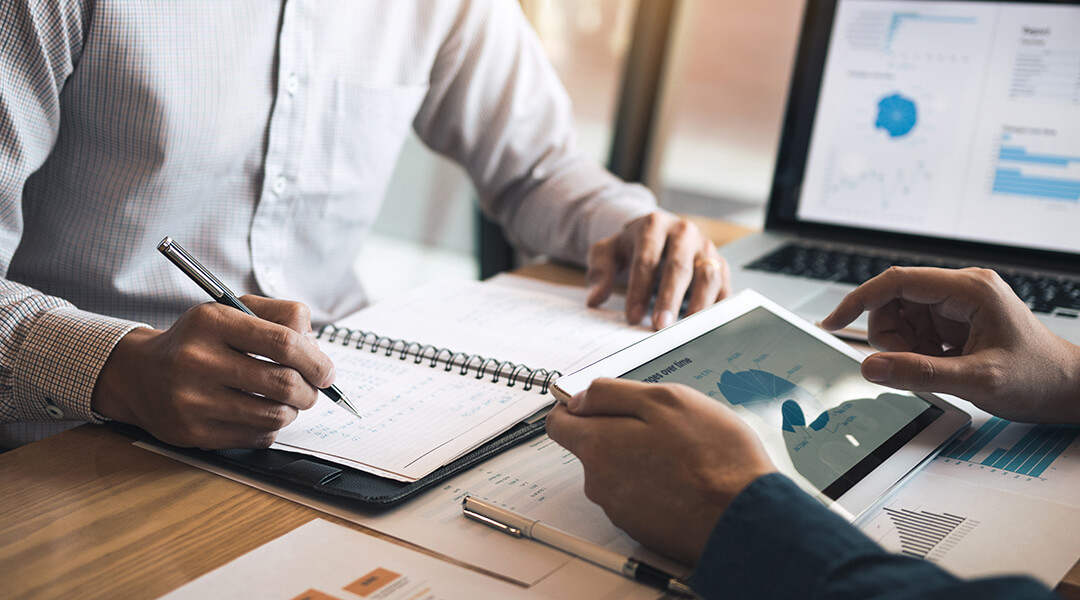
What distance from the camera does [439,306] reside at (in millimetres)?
961

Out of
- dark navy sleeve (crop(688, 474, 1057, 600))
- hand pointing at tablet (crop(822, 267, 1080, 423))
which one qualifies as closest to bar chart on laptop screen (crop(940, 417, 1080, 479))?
hand pointing at tablet (crop(822, 267, 1080, 423))

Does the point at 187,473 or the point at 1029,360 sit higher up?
the point at 1029,360

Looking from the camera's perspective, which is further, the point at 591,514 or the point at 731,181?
the point at 731,181

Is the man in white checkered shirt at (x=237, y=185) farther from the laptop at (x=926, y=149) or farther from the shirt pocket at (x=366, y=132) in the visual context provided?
the laptop at (x=926, y=149)

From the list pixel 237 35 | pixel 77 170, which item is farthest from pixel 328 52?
pixel 77 170

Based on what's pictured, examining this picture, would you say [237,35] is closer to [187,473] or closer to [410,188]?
[187,473]

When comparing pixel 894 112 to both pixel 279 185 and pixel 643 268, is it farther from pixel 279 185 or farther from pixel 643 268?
pixel 279 185

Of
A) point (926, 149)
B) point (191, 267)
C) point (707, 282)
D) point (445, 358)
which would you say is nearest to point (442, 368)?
point (445, 358)

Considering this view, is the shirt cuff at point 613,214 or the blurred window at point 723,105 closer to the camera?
the shirt cuff at point 613,214

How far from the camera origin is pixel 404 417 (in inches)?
27.0

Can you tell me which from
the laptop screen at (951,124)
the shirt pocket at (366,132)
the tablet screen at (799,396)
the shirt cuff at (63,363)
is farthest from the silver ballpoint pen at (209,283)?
the laptop screen at (951,124)

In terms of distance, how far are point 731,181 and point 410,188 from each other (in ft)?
2.97

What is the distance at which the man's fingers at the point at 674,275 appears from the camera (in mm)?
938

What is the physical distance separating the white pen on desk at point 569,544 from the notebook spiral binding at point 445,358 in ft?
0.61
